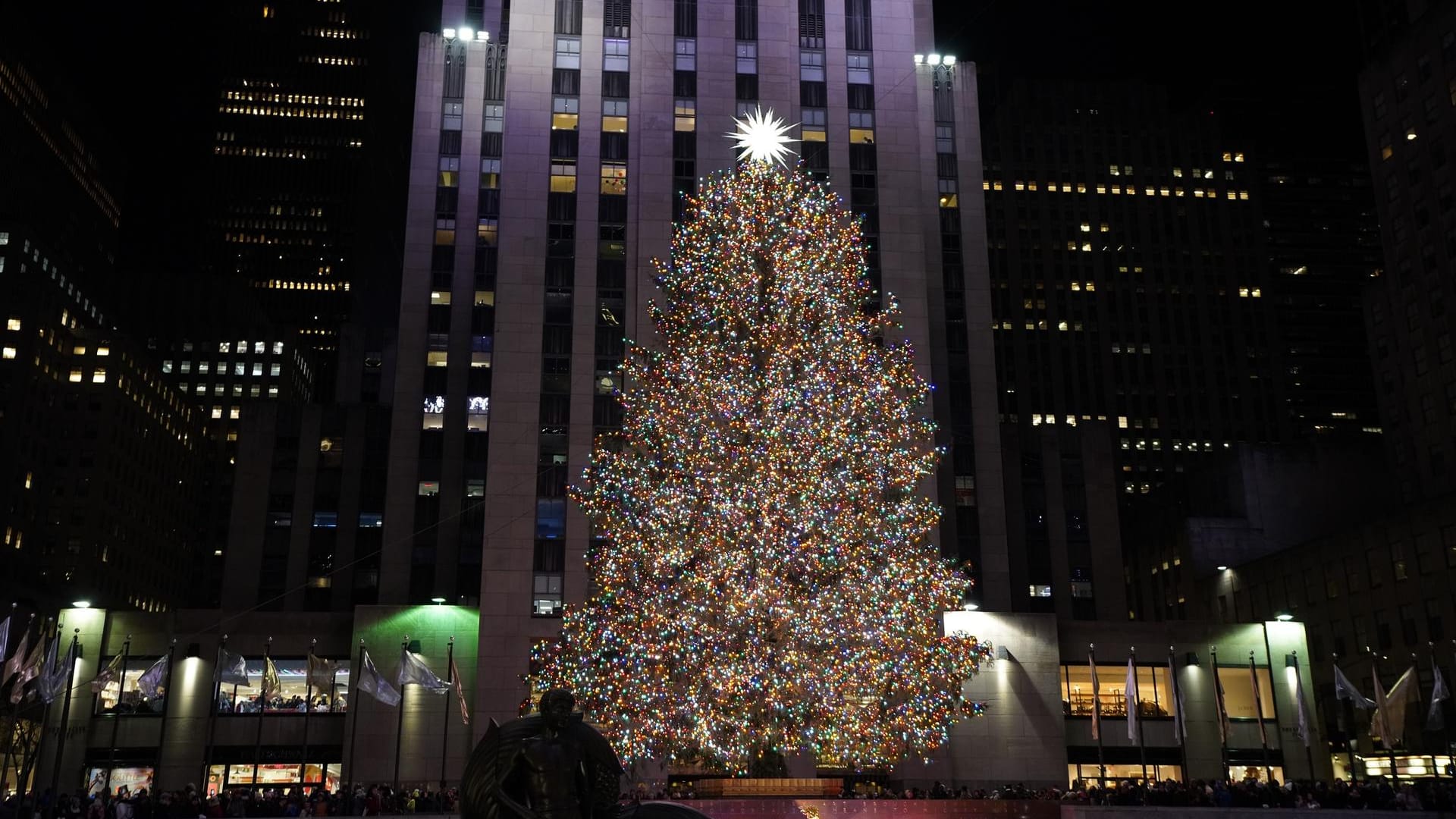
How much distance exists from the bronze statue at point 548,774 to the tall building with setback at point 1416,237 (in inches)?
3240

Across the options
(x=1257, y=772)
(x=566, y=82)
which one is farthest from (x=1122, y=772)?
(x=566, y=82)

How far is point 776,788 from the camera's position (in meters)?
30.8

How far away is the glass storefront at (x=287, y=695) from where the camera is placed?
52.9 m

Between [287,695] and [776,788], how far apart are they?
104ft

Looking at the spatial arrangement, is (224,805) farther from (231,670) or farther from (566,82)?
(566,82)

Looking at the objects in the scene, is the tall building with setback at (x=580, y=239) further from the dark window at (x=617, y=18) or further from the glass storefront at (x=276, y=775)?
the glass storefront at (x=276, y=775)

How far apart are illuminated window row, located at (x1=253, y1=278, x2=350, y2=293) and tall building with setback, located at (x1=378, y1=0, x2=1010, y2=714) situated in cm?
13781

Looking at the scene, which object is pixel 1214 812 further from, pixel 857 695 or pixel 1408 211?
pixel 1408 211

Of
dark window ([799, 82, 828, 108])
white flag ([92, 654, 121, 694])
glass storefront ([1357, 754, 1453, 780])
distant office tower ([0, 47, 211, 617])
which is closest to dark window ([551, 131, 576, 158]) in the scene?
dark window ([799, 82, 828, 108])

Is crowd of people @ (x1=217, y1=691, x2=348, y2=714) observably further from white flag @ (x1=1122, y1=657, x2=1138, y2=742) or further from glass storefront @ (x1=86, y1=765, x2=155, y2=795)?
white flag @ (x1=1122, y1=657, x2=1138, y2=742)

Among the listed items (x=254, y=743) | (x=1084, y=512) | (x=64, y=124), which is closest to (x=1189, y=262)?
(x=1084, y=512)

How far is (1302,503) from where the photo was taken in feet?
275

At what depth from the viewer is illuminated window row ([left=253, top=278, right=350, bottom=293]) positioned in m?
198

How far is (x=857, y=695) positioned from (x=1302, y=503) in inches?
2554
